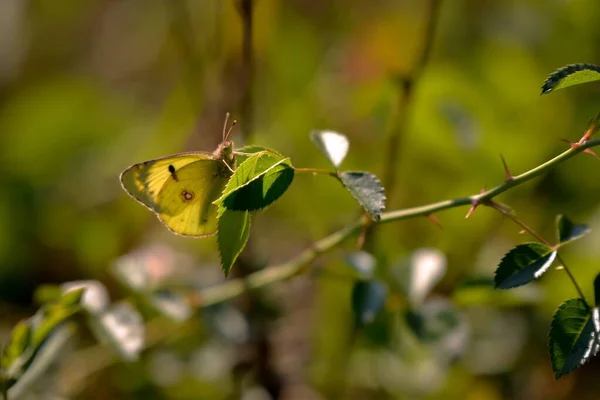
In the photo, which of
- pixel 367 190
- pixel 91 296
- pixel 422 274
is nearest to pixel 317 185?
pixel 422 274

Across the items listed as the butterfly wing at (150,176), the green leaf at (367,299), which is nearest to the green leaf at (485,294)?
the green leaf at (367,299)

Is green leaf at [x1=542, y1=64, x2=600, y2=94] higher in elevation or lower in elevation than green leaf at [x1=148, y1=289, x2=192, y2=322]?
higher

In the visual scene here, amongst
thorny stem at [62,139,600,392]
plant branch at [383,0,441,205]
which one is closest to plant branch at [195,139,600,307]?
thorny stem at [62,139,600,392]

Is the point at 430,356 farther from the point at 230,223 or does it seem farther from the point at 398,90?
the point at 230,223

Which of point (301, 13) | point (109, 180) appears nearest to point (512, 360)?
point (109, 180)

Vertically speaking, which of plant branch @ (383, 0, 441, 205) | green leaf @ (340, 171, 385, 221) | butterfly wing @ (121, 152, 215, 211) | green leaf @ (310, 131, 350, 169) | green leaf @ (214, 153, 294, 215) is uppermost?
green leaf @ (214, 153, 294, 215)

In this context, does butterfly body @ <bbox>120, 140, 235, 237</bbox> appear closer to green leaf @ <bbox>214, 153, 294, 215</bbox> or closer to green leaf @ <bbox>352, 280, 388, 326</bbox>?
green leaf @ <bbox>214, 153, 294, 215</bbox>
